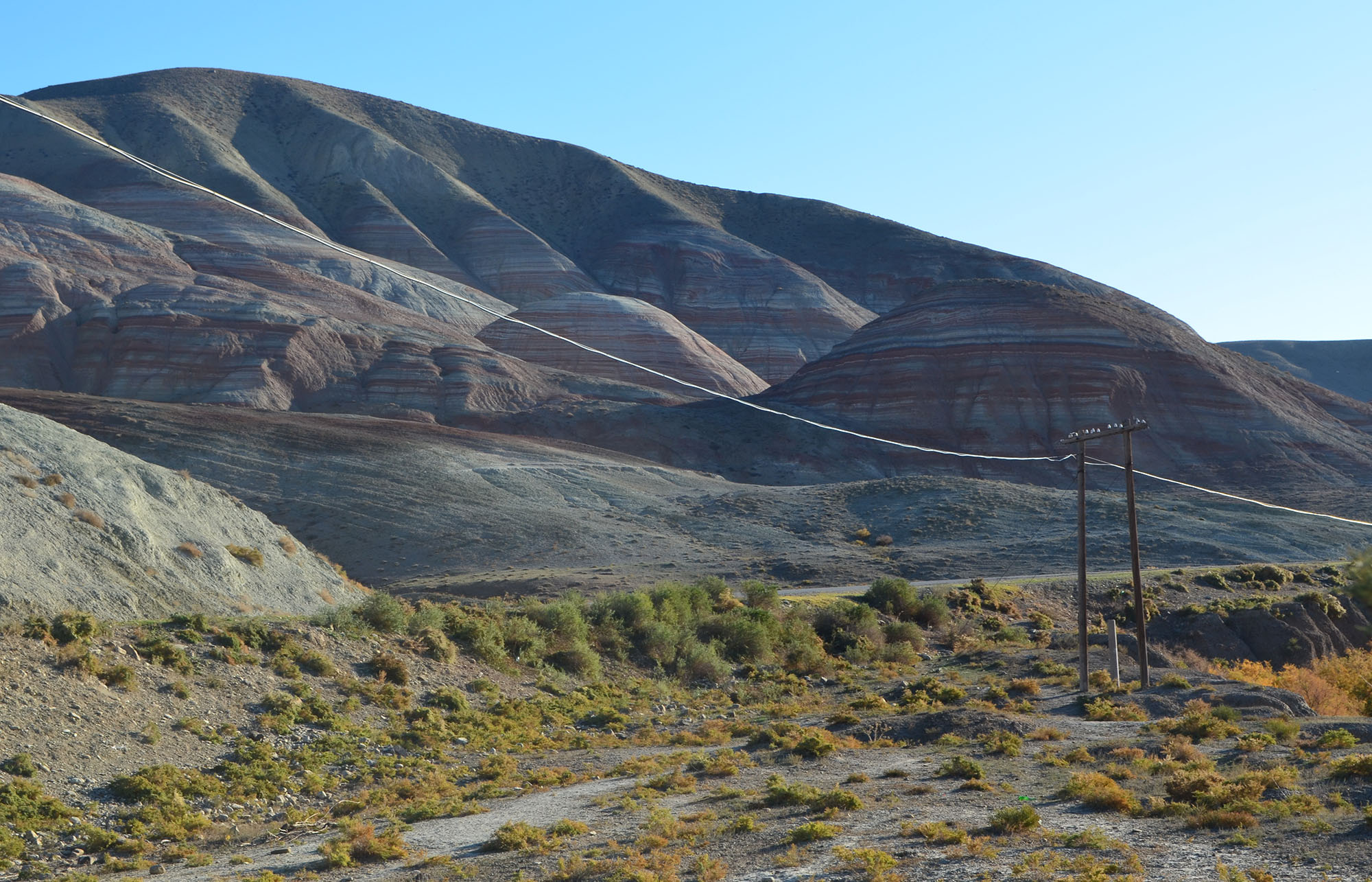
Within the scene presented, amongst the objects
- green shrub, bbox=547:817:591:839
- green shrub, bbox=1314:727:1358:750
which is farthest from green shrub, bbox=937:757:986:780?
green shrub, bbox=547:817:591:839

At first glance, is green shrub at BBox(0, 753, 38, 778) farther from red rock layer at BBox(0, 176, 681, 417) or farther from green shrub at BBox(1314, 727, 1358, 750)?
red rock layer at BBox(0, 176, 681, 417)

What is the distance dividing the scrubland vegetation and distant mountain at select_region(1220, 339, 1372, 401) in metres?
150

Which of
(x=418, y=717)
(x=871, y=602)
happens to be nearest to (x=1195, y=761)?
(x=418, y=717)

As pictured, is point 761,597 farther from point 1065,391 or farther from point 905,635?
point 1065,391

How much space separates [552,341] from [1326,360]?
129969 mm

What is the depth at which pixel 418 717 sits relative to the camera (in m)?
20.8

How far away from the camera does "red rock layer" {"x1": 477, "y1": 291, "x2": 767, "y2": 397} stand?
9162 centimetres

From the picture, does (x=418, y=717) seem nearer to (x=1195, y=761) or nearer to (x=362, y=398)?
(x=1195, y=761)

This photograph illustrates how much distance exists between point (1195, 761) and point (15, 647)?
1678cm

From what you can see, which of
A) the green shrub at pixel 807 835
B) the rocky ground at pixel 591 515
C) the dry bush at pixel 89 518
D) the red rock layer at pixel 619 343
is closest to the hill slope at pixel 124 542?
the dry bush at pixel 89 518

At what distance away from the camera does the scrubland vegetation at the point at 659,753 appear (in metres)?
12.8

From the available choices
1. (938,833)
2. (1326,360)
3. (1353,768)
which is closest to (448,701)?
(938,833)

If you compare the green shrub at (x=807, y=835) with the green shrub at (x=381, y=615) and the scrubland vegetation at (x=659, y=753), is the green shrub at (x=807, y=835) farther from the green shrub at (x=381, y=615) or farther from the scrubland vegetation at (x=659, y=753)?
the green shrub at (x=381, y=615)

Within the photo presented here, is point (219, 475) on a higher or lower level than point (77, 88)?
lower
